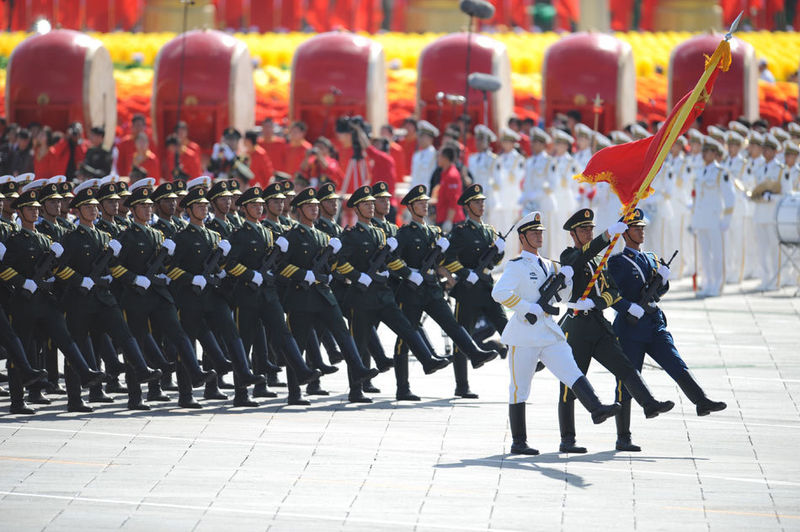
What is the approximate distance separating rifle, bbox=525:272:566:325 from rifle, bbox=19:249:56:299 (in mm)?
3790

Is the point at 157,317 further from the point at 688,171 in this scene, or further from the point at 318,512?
the point at 688,171

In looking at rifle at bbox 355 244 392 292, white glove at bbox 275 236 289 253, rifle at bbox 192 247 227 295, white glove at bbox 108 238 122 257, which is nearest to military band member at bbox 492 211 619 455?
rifle at bbox 355 244 392 292

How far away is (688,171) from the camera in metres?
22.0

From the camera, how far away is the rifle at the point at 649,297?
11.5 metres

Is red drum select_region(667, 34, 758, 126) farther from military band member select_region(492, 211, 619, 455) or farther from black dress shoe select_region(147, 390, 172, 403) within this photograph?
military band member select_region(492, 211, 619, 455)

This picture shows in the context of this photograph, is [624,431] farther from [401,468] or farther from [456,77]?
[456,77]

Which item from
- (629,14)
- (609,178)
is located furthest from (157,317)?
(629,14)

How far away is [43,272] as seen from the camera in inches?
503

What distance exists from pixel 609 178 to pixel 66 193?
464 centimetres

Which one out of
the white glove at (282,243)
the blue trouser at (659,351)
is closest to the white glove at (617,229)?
the blue trouser at (659,351)

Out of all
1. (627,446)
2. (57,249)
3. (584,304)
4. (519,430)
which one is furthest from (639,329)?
(57,249)

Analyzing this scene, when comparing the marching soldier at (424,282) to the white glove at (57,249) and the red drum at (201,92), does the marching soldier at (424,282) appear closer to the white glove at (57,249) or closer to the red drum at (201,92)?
the white glove at (57,249)

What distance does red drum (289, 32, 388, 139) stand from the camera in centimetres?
2756

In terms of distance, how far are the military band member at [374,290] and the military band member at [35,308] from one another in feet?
6.73
